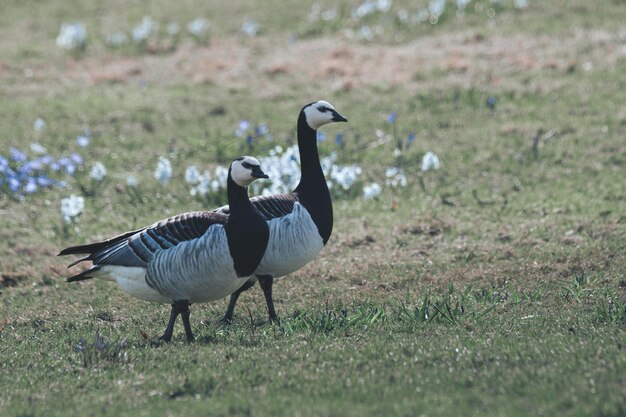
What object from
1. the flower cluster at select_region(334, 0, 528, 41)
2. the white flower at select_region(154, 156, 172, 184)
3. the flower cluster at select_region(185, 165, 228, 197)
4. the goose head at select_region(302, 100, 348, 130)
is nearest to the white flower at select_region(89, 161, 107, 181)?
the white flower at select_region(154, 156, 172, 184)

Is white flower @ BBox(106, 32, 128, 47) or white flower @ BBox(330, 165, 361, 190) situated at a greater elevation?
white flower @ BBox(106, 32, 128, 47)

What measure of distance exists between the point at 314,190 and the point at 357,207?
4645 mm

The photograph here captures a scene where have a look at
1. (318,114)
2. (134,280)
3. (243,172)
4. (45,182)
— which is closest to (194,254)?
(134,280)

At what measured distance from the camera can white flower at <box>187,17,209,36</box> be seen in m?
26.7

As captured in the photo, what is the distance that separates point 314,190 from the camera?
36.1ft

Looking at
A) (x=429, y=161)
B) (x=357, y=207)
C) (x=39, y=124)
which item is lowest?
(x=357, y=207)

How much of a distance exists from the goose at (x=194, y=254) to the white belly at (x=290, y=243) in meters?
0.53

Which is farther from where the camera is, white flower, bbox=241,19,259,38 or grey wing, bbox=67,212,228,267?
white flower, bbox=241,19,259,38

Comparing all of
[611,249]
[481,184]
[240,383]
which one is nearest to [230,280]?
[240,383]

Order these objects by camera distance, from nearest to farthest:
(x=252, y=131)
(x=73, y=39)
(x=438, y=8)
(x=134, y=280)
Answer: (x=134, y=280) < (x=252, y=131) < (x=438, y=8) < (x=73, y=39)

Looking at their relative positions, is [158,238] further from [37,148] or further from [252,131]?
[252,131]

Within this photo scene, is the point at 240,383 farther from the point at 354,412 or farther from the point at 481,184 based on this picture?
the point at 481,184

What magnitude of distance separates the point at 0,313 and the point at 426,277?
498 centimetres

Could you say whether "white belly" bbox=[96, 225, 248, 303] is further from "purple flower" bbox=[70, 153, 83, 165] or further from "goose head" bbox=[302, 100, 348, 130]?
"purple flower" bbox=[70, 153, 83, 165]
